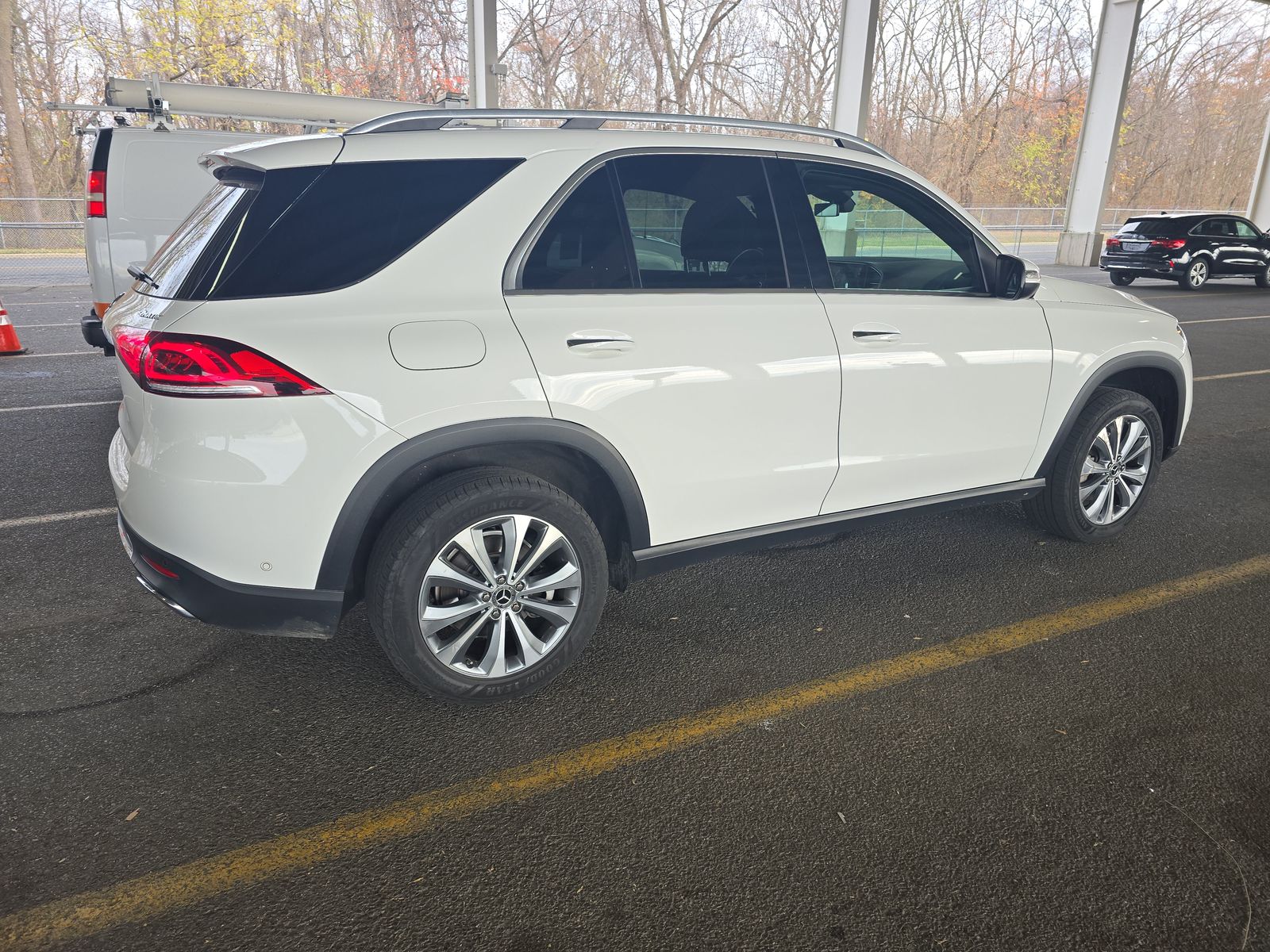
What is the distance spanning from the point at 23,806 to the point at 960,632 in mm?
3149

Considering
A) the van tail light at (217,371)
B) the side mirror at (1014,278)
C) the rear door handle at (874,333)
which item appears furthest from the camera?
the side mirror at (1014,278)

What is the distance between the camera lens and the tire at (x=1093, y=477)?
4.12 meters

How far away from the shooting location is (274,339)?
2.45 meters

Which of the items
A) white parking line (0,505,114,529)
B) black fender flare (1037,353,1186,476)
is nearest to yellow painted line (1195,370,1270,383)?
black fender flare (1037,353,1186,476)

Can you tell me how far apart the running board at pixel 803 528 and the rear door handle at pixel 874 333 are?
Answer: 0.70m

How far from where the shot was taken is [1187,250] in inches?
690

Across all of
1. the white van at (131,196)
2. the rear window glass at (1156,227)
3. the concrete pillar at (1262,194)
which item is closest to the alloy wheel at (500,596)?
the white van at (131,196)

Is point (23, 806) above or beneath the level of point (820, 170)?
beneath

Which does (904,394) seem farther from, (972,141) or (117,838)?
(972,141)

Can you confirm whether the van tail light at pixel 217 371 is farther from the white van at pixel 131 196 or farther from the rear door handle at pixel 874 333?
the white van at pixel 131 196

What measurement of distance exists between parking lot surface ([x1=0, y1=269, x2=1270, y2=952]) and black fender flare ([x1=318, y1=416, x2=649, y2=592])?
0.58 m

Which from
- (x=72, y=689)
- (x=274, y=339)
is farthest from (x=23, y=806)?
(x=274, y=339)

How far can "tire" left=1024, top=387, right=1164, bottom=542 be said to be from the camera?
4121mm

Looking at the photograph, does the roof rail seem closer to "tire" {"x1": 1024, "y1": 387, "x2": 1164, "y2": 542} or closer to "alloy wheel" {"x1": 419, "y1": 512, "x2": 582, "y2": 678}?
"alloy wheel" {"x1": 419, "y1": 512, "x2": 582, "y2": 678}
